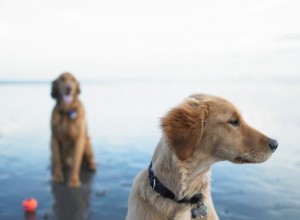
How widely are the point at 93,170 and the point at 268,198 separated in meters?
3.39

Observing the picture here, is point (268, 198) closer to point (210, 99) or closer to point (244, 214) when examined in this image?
point (244, 214)

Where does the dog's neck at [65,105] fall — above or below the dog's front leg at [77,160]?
above

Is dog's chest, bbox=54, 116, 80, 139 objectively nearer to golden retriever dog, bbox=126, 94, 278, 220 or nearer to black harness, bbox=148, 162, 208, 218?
golden retriever dog, bbox=126, 94, 278, 220

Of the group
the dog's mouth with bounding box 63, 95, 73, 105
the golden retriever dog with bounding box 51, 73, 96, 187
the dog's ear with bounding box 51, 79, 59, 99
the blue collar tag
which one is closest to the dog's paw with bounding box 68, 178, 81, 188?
the golden retriever dog with bounding box 51, 73, 96, 187

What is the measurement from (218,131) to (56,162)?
5047 mm

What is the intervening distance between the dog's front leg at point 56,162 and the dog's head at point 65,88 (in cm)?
79

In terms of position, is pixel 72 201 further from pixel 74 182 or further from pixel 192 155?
pixel 192 155

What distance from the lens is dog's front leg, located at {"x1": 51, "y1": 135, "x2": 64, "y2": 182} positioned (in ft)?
26.7

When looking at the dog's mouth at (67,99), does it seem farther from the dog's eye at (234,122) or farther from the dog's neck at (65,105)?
the dog's eye at (234,122)

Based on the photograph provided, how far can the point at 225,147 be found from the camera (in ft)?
12.3

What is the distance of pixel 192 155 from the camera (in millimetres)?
3629

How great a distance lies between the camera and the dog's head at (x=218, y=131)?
3643 mm

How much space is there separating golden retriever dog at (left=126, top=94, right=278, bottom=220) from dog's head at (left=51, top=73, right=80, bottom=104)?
176 inches

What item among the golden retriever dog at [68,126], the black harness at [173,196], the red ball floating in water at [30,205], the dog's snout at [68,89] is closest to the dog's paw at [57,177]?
the golden retriever dog at [68,126]
